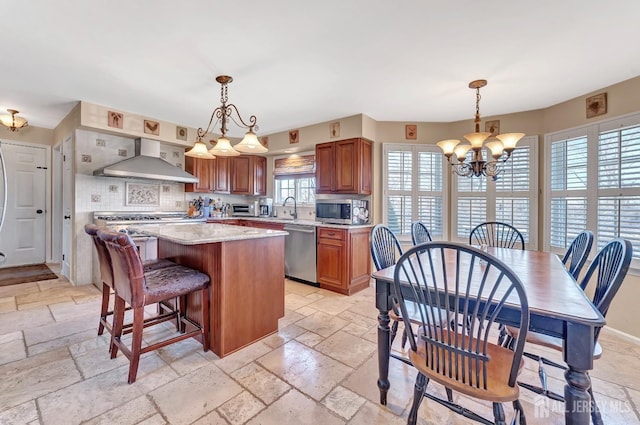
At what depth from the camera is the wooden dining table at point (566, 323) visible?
1.08m

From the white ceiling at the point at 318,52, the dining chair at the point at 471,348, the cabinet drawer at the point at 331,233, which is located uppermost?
the white ceiling at the point at 318,52

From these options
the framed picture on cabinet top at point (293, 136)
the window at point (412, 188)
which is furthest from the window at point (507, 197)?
the framed picture on cabinet top at point (293, 136)

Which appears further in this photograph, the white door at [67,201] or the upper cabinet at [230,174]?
the upper cabinet at [230,174]

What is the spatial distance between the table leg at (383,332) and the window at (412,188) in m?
2.67

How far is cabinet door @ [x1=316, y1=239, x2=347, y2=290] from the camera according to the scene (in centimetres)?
372

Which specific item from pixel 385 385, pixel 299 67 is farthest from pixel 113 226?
Answer: pixel 385 385

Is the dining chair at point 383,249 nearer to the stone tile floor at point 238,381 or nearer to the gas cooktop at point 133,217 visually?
the stone tile floor at point 238,381

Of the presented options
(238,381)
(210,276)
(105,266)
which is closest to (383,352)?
(238,381)

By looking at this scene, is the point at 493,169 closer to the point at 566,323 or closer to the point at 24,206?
the point at 566,323

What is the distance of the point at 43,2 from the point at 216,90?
4.94ft

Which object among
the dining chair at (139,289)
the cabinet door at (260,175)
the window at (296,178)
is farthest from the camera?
the cabinet door at (260,175)

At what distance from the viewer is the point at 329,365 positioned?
2076 mm

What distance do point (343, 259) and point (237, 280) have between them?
1751 millimetres

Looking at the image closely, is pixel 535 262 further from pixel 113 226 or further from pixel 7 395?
pixel 113 226
